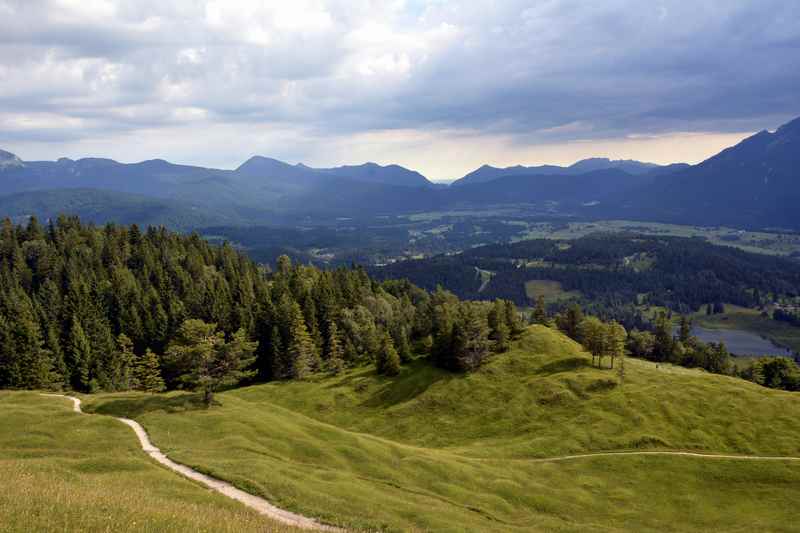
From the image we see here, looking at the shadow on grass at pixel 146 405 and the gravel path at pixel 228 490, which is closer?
the gravel path at pixel 228 490

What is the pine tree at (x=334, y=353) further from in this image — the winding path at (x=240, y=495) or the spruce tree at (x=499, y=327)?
the winding path at (x=240, y=495)

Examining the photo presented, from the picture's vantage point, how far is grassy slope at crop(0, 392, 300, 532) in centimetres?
2427

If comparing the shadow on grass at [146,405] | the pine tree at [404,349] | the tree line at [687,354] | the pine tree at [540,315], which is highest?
the shadow on grass at [146,405]

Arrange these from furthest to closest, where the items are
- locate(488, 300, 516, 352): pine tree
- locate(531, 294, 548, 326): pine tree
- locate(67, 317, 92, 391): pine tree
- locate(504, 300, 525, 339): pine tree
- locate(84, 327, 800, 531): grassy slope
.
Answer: locate(531, 294, 548, 326): pine tree → locate(504, 300, 525, 339): pine tree → locate(488, 300, 516, 352): pine tree → locate(67, 317, 92, 391): pine tree → locate(84, 327, 800, 531): grassy slope

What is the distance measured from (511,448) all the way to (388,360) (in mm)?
45306

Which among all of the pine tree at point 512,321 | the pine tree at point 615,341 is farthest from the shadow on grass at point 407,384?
the pine tree at point 615,341

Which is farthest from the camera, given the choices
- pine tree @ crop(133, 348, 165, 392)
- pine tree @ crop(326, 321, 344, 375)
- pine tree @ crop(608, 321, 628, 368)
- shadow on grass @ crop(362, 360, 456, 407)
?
pine tree @ crop(326, 321, 344, 375)

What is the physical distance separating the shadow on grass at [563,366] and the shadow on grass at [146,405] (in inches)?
2910

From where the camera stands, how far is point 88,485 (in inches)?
1323

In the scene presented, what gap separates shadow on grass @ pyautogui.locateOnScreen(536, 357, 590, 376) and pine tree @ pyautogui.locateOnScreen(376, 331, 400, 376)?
3398 centimetres

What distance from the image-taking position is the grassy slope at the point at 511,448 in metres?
46.6

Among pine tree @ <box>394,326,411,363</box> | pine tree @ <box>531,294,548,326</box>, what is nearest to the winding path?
pine tree @ <box>394,326,411,363</box>

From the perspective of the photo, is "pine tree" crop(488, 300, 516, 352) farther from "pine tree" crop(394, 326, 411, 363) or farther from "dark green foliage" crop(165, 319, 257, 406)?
"dark green foliage" crop(165, 319, 257, 406)

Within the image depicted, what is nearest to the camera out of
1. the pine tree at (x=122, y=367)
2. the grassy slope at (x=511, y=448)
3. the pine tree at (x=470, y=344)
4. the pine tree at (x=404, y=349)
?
the grassy slope at (x=511, y=448)
